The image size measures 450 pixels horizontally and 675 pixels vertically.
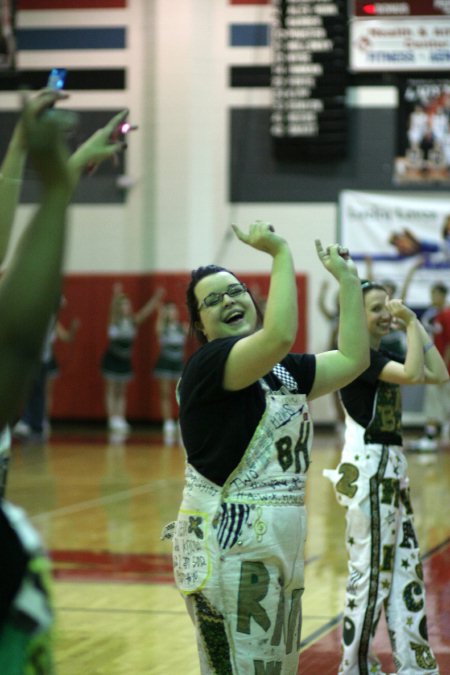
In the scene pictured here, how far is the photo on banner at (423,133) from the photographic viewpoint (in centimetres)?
1714

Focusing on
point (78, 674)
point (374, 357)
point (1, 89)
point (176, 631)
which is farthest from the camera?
point (1, 89)

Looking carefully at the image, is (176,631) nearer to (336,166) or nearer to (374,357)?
(374,357)

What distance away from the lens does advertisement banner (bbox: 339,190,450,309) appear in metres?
17.7

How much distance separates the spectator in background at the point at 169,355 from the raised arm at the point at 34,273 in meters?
15.0

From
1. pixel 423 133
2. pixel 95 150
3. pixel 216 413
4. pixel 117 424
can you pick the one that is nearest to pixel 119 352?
pixel 117 424

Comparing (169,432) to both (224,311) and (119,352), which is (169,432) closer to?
(119,352)

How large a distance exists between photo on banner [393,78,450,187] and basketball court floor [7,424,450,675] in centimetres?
459

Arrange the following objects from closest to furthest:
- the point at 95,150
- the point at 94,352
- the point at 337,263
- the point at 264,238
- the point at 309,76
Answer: the point at 95,150 → the point at 264,238 → the point at 337,263 → the point at 309,76 → the point at 94,352

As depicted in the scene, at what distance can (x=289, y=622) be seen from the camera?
3.36m

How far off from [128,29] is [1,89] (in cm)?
225

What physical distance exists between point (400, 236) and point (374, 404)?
42.5 ft

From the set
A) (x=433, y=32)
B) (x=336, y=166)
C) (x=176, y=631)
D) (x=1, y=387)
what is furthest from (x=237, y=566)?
(x=336, y=166)

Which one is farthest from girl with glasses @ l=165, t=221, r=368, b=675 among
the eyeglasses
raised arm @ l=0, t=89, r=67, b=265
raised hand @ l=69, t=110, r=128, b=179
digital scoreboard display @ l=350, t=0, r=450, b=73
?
digital scoreboard display @ l=350, t=0, r=450, b=73

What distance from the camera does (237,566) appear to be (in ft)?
10.9
